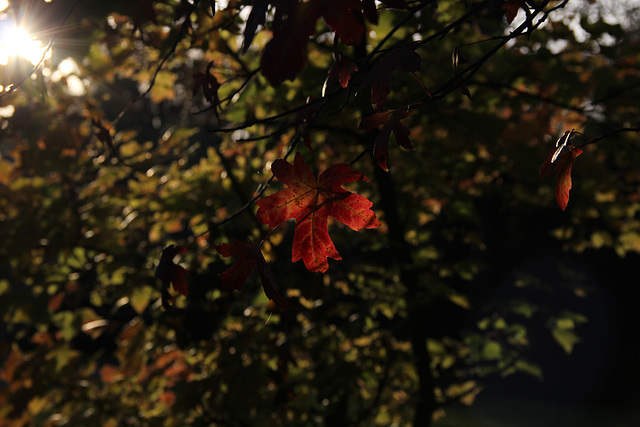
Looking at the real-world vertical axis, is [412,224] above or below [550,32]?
below

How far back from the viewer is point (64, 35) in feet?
7.57

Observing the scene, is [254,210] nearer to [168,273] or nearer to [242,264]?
[168,273]

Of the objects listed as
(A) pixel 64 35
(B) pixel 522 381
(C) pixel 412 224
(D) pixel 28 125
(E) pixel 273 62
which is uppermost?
(D) pixel 28 125

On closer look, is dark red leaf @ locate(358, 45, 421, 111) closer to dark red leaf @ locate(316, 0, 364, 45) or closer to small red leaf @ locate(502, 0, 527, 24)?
dark red leaf @ locate(316, 0, 364, 45)

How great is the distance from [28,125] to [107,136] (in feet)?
4.95

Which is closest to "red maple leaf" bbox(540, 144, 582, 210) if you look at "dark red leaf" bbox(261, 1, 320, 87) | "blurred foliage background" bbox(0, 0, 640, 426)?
"dark red leaf" bbox(261, 1, 320, 87)

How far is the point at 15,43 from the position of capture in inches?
56.0

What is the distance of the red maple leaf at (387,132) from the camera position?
99 centimetres

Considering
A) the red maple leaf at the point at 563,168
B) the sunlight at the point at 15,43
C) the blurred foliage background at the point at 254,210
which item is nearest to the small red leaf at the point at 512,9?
the red maple leaf at the point at 563,168

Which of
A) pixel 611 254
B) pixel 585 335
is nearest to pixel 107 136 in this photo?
pixel 611 254

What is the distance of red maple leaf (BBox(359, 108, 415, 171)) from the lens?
38.8 inches

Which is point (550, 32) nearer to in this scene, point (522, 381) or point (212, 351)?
point (212, 351)

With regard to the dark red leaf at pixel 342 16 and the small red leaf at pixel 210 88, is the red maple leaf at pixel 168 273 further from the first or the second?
the dark red leaf at pixel 342 16

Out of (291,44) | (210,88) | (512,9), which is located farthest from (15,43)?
(512,9)
